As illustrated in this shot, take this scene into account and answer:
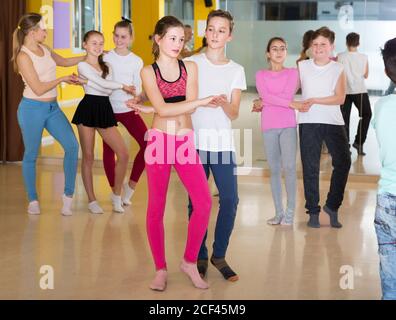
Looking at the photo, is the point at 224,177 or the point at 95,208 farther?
the point at 95,208

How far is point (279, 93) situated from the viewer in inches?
222

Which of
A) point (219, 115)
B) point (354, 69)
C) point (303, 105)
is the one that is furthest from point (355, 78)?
point (219, 115)

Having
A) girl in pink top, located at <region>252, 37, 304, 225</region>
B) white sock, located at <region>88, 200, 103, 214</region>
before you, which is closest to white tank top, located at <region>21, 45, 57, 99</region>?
white sock, located at <region>88, 200, 103, 214</region>

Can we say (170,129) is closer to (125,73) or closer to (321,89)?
(321,89)

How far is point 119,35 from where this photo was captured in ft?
19.9

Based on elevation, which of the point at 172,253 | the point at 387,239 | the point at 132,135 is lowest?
the point at 172,253

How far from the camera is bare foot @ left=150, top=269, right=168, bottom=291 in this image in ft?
13.7

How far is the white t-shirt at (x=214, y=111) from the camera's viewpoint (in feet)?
13.9

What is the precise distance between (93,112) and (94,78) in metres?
→ 0.28

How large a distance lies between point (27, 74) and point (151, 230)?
216 cm

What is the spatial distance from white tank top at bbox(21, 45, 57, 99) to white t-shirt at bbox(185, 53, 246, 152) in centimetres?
194

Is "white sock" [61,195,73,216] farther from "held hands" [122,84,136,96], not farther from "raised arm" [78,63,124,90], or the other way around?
"held hands" [122,84,136,96]
